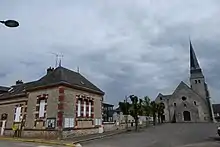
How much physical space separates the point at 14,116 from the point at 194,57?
62.7 metres

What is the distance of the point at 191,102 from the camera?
2506 inches

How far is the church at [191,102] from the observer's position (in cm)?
6234

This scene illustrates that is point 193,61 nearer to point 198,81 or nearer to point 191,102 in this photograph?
point 198,81

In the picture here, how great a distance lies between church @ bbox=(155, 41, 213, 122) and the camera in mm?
62344

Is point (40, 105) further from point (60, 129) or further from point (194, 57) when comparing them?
point (194, 57)

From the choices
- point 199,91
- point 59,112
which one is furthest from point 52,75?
point 199,91

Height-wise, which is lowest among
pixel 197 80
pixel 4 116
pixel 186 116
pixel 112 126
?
pixel 112 126

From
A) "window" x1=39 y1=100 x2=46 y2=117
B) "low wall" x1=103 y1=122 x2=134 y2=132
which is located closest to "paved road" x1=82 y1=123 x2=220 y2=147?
"low wall" x1=103 y1=122 x2=134 y2=132

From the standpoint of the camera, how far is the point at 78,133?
933 inches

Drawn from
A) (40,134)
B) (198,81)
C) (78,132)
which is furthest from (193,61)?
(40,134)

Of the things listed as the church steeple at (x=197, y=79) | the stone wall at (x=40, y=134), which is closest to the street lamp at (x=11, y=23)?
the stone wall at (x=40, y=134)

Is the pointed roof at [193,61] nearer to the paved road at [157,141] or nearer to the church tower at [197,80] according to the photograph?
the church tower at [197,80]

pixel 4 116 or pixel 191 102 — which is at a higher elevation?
pixel 191 102

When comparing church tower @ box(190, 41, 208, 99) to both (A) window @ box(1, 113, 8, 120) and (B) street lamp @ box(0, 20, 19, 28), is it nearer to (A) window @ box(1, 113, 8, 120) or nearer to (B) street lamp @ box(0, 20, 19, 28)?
(A) window @ box(1, 113, 8, 120)
